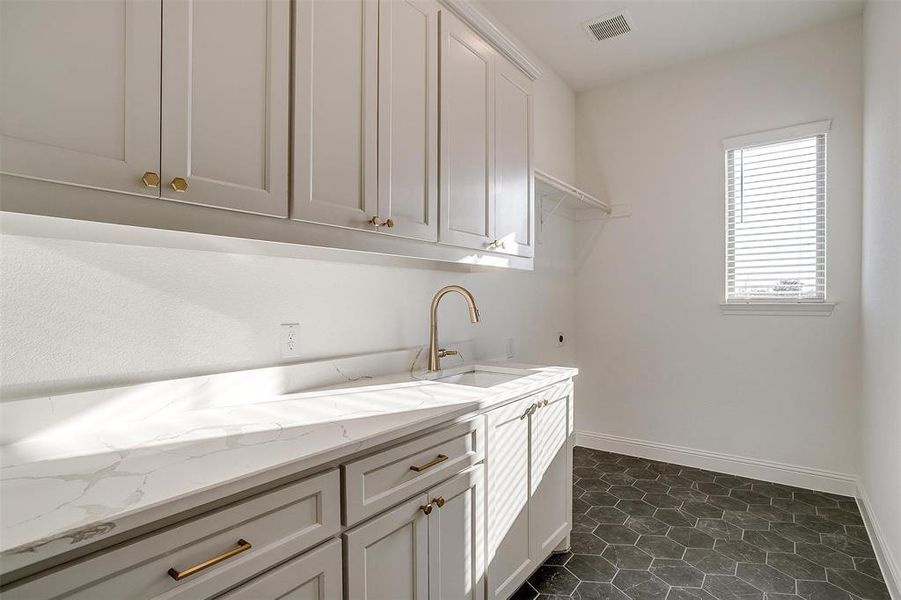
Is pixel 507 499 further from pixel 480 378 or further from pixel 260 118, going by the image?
pixel 260 118

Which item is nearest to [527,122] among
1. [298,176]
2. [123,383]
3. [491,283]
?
[491,283]

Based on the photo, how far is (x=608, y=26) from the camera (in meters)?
3.02

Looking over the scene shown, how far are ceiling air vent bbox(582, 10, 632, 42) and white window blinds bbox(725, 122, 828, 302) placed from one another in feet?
3.66

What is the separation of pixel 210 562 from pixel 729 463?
140 inches

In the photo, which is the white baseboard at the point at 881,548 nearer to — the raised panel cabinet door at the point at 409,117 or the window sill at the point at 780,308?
the window sill at the point at 780,308

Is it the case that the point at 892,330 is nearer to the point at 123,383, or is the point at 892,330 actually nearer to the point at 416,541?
the point at 416,541

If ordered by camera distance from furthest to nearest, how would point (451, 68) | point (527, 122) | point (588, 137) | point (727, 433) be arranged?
1. point (588, 137)
2. point (727, 433)
3. point (527, 122)
4. point (451, 68)

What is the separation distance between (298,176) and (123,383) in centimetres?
73

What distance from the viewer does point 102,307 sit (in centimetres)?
123

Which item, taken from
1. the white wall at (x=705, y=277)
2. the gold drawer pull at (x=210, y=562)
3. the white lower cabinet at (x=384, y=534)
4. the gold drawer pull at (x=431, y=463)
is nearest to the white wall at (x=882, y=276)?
the white wall at (x=705, y=277)

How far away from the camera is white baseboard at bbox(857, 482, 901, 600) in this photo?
75.9 inches

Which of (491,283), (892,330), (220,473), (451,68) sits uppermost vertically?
(451,68)

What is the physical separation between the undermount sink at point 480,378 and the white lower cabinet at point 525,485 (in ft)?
0.82

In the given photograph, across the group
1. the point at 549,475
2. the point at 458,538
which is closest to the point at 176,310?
the point at 458,538
